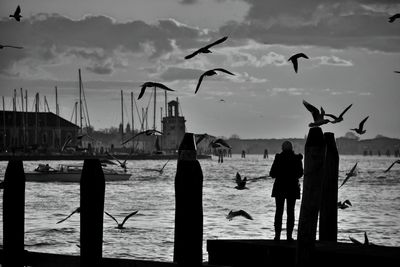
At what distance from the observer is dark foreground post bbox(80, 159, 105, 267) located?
845 centimetres

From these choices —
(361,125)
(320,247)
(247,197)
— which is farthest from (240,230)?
(247,197)

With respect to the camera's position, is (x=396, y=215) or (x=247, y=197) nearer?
(x=396, y=215)

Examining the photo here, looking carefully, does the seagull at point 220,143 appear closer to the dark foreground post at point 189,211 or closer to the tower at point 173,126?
the dark foreground post at point 189,211

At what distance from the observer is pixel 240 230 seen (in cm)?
2767

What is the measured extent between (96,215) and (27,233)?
18.6 metres

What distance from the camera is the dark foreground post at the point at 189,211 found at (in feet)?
25.1

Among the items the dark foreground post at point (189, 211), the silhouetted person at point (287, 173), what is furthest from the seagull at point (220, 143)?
the dark foreground post at point (189, 211)

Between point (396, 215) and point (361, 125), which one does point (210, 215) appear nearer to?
point (396, 215)

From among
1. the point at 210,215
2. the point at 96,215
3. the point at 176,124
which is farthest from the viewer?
the point at 176,124

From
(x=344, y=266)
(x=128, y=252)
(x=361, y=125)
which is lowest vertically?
(x=128, y=252)

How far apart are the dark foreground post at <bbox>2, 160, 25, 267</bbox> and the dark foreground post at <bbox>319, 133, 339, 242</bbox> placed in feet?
15.6

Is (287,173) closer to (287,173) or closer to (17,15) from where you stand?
(287,173)

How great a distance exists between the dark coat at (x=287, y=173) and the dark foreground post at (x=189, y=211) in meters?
4.30

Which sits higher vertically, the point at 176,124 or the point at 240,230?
the point at 176,124
